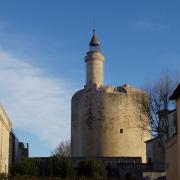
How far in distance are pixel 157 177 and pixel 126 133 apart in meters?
21.2

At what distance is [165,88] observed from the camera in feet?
131

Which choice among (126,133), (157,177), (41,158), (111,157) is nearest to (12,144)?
(41,158)

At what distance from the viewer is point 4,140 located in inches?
1629

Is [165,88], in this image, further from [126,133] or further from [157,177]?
[126,133]

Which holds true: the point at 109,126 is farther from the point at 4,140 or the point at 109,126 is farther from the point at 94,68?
the point at 4,140

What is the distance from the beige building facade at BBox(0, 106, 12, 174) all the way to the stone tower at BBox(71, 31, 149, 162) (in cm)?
1263

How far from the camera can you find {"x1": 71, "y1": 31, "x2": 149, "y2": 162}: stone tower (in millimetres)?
55031

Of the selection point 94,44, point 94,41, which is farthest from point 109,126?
point 94,41

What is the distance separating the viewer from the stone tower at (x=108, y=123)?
181 ft

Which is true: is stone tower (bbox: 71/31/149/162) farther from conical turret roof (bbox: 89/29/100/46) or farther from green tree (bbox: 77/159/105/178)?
green tree (bbox: 77/159/105/178)

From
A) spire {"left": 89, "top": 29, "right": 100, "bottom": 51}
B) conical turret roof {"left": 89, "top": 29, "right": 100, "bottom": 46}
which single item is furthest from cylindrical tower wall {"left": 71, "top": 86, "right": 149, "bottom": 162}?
conical turret roof {"left": 89, "top": 29, "right": 100, "bottom": 46}

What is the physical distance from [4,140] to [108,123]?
16066 mm

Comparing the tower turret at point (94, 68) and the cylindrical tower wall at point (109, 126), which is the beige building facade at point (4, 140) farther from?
the tower turret at point (94, 68)

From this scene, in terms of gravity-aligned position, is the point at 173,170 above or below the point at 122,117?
below
